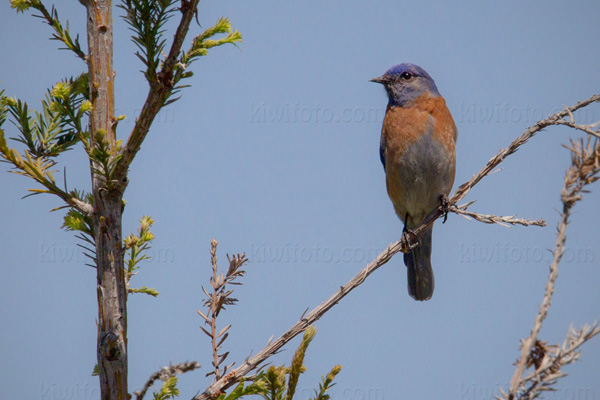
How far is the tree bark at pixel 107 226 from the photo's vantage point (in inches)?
85.4

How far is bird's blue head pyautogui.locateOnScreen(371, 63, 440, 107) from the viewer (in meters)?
6.02

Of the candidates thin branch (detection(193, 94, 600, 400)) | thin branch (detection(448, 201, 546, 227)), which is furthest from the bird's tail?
thin branch (detection(193, 94, 600, 400))

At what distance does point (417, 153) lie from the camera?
5477 millimetres

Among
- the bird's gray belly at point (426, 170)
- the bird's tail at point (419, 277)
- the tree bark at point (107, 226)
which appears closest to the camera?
the tree bark at point (107, 226)

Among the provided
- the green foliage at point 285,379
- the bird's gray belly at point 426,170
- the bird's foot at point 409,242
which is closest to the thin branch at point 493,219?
the bird's foot at point 409,242

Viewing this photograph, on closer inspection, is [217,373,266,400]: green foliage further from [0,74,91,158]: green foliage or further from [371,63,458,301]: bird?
[371,63,458,301]: bird

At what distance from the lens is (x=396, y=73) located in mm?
6324

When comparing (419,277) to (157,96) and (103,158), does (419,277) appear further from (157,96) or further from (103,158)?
(103,158)

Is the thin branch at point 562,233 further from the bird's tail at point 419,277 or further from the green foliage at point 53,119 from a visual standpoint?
the bird's tail at point 419,277

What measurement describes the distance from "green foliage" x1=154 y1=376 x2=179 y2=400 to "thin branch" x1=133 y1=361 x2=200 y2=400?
1.47 feet

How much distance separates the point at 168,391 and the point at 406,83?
184 inches

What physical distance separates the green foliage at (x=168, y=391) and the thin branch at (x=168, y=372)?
1.47ft

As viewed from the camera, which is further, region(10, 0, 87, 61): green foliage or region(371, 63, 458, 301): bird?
region(371, 63, 458, 301): bird

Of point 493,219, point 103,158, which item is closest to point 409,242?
point 493,219
